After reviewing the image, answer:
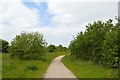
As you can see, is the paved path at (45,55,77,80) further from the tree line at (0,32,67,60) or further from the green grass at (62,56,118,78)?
the tree line at (0,32,67,60)

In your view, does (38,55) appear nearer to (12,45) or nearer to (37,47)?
(37,47)

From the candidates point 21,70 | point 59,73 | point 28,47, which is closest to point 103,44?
point 59,73

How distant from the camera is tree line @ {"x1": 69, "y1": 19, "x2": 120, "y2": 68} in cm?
2514

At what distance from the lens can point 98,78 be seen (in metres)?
19.1

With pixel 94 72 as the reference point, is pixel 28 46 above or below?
above

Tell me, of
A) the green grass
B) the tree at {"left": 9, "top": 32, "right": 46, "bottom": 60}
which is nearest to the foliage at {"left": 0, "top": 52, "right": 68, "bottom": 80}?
the green grass

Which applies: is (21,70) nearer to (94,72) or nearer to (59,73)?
(59,73)

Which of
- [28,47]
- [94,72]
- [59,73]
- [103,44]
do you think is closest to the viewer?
[94,72]

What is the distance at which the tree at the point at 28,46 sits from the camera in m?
51.2

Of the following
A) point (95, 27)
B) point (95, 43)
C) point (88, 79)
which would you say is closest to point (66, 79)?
point (88, 79)

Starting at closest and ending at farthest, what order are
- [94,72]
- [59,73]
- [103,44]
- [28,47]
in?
[94,72] → [59,73] → [103,44] → [28,47]

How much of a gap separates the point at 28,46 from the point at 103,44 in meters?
25.5

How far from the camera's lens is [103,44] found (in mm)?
28297

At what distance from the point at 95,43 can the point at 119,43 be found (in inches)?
407
